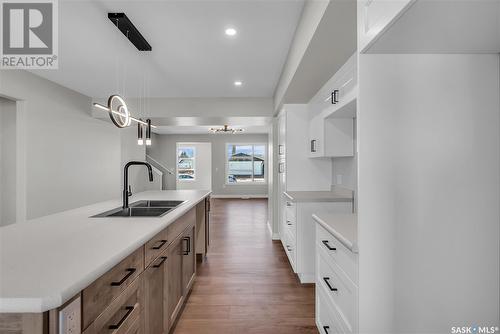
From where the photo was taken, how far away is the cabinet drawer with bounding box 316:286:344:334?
1.47 m

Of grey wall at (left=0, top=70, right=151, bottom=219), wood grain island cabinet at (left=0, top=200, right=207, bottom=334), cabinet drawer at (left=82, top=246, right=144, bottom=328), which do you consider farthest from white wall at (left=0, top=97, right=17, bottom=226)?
cabinet drawer at (left=82, top=246, right=144, bottom=328)

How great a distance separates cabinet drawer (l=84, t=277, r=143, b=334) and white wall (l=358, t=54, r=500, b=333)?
3.44 ft

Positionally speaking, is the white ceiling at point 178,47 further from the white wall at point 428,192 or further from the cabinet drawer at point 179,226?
the cabinet drawer at point 179,226

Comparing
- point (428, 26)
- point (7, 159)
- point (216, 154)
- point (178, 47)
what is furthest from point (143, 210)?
point (216, 154)

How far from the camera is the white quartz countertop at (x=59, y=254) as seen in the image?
0.71m

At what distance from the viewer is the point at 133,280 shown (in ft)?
3.89

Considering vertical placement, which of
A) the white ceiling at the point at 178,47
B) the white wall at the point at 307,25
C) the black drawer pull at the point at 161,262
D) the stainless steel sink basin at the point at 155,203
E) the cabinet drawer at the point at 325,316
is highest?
the white ceiling at the point at 178,47

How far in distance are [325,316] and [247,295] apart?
1005mm

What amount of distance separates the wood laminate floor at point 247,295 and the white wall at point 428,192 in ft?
3.89

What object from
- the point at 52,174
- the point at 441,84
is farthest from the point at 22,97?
the point at 441,84

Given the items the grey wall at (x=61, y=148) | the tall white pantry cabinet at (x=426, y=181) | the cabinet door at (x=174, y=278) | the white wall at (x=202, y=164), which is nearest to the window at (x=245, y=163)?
the white wall at (x=202, y=164)

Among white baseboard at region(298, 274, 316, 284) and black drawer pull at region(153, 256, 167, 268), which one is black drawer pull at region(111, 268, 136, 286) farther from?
white baseboard at region(298, 274, 316, 284)

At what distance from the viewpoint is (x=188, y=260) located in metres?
2.32

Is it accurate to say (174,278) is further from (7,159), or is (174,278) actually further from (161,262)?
(7,159)
